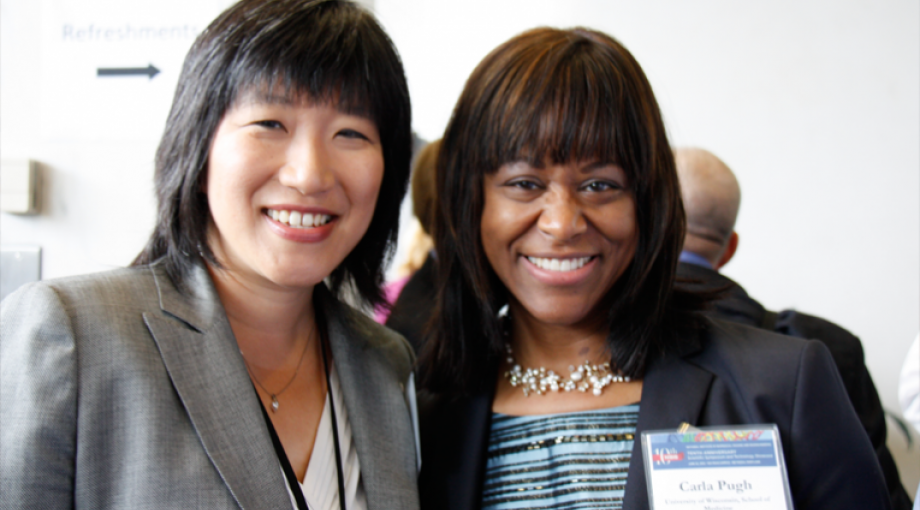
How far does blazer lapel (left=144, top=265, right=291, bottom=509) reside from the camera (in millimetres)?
1133

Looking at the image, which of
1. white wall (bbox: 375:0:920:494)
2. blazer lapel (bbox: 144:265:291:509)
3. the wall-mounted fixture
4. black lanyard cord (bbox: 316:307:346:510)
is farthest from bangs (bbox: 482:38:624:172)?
white wall (bbox: 375:0:920:494)

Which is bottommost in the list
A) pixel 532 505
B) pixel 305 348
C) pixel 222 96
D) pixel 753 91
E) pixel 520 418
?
pixel 532 505

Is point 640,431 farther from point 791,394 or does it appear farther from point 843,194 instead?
point 843,194

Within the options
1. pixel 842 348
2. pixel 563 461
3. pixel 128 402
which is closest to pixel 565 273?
pixel 563 461

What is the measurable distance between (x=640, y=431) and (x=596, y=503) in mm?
177

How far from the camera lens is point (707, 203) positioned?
244 cm

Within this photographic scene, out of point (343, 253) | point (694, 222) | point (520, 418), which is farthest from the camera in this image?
point (694, 222)

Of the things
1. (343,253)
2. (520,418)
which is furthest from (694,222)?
(343,253)

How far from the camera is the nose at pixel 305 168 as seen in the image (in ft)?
4.04

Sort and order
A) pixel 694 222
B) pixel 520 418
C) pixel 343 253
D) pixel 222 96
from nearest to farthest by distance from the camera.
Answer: pixel 222 96
pixel 343 253
pixel 520 418
pixel 694 222

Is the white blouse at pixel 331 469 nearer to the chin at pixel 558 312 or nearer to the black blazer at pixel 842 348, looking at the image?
the chin at pixel 558 312

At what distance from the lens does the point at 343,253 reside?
1.36m

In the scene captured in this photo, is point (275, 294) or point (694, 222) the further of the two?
point (694, 222)

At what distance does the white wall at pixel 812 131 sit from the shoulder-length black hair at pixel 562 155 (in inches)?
77.1
